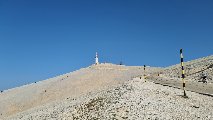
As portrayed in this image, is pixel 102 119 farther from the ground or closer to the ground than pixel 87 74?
closer to the ground

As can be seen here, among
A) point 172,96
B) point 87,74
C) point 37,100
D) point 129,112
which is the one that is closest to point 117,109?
point 129,112

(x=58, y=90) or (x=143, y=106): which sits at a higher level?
(x=58, y=90)

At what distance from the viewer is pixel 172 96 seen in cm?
2044

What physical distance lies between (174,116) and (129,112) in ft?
6.35

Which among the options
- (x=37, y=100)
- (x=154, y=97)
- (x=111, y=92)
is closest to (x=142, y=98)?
(x=154, y=97)

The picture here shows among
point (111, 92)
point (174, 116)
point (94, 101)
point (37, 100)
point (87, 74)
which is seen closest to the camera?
point (174, 116)

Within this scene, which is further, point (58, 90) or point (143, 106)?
point (58, 90)

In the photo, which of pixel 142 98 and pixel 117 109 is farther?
pixel 142 98

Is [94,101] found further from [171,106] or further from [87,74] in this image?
[87,74]

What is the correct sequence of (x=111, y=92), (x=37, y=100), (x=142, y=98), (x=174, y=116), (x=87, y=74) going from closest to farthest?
1. (x=174, y=116)
2. (x=142, y=98)
3. (x=111, y=92)
4. (x=37, y=100)
5. (x=87, y=74)

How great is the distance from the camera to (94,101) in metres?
20.9

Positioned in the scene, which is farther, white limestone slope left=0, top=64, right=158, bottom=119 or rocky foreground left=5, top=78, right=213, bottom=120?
white limestone slope left=0, top=64, right=158, bottom=119

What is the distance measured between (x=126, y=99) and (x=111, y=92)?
3.26 metres

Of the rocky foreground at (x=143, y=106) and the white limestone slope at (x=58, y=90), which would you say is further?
the white limestone slope at (x=58, y=90)
